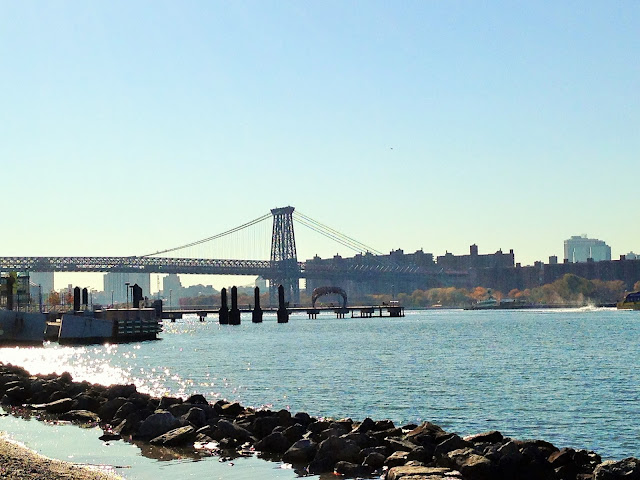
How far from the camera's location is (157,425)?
2209cm

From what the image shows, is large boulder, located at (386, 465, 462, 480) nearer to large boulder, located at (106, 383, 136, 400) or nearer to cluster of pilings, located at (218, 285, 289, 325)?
large boulder, located at (106, 383, 136, 400)

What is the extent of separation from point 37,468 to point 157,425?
5.39m

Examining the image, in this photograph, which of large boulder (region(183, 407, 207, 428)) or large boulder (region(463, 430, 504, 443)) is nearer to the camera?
large boulder (region(463, 430, 504, 443))

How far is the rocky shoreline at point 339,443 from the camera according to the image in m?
17.0

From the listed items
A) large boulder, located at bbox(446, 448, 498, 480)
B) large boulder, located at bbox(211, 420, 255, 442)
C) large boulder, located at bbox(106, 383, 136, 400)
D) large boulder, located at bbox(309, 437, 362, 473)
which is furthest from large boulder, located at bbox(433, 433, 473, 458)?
large boulder, located at bbox(106, 383, 136, 400)

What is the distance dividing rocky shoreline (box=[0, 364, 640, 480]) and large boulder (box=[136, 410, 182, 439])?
0.9 inches

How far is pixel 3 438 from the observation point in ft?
70.2

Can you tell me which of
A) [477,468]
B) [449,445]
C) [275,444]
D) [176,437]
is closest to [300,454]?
[275,444]

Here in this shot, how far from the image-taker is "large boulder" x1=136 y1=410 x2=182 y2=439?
72.1ft

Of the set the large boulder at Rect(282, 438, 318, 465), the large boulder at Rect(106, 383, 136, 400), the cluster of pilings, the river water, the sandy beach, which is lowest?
the river water

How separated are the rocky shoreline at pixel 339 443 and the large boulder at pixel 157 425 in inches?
0.9

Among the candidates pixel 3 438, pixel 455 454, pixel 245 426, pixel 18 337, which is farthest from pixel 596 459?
pixel 18 337

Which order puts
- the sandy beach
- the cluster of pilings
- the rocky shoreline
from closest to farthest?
the sandy beach
the rocky shoreline
the cluster of pilings

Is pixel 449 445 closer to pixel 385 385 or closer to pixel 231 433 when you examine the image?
pixel 231 433
